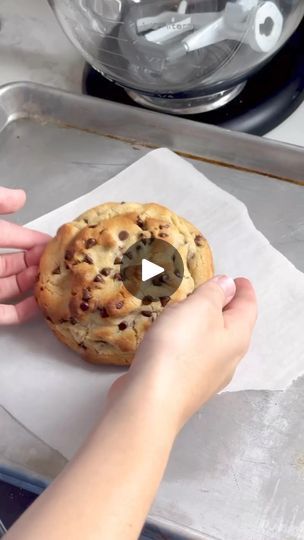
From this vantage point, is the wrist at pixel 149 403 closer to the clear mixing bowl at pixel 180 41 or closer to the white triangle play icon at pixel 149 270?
the white triangle play icon at pixel 149 270

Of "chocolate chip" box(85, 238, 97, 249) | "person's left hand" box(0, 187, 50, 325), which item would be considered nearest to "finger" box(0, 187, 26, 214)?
"person's left hand" box(0, 187, 50, 325)

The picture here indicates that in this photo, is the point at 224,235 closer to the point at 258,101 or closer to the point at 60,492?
the point at 258,101

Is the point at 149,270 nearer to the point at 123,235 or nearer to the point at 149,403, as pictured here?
the point at 123,235

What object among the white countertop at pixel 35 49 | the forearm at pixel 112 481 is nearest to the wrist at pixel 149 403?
the forearm at pixel 112 481

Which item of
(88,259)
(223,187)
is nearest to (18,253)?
(88,259)

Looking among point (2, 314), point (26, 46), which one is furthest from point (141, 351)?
point (26, 46)
